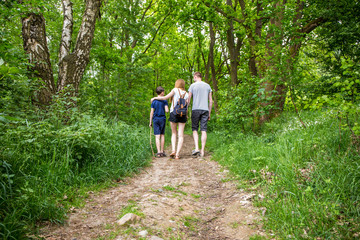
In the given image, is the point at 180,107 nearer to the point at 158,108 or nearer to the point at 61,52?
the point at 158,108

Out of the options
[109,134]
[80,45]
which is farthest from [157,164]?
[80,45]

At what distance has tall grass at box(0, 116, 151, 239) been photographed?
1.90 meters

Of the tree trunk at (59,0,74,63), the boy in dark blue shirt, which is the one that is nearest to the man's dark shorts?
the boy in dark blue shirt

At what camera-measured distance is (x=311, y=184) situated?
2375mm

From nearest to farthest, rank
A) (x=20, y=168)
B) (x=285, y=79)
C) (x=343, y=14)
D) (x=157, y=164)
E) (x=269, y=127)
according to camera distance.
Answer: (x=20, y=168) → (x=285, y=79) → (x=157, y=164) → (x=269, y=127) → (x=343, y=14)

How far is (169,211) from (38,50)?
5969mm

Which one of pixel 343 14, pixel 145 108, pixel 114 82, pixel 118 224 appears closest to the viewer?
pixel 118 224

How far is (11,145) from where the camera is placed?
105 inches

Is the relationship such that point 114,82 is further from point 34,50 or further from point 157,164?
point 157,164

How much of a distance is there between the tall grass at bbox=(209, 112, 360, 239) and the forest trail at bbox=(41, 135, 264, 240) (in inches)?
11.0

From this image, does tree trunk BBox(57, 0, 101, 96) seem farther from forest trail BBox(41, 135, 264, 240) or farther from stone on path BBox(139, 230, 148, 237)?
stone on path BBox(139, 230, 148, 237)

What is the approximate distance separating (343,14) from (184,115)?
6679 millimetres

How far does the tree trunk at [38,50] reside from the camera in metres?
5.53

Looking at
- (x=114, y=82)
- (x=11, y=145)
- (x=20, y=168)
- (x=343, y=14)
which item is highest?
(x=343, y=14)
